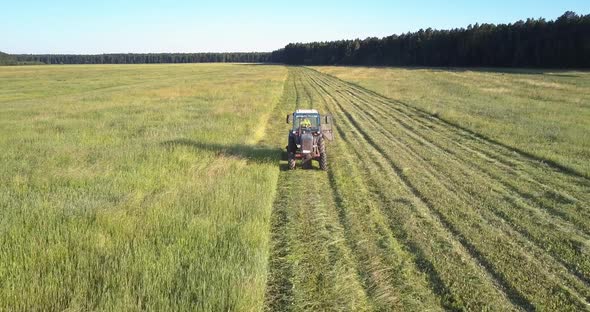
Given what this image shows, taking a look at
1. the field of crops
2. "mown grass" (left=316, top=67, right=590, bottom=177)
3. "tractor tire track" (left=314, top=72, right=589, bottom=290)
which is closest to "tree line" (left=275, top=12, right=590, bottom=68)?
"mown grass" (left=316, top=67, right=590, bottom=177)

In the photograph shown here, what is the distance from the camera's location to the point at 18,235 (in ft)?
19.9

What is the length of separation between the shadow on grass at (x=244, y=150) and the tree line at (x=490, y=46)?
63.8 meters

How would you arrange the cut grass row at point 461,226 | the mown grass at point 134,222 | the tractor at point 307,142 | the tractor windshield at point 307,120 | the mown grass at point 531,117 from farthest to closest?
the mown grass at point 531,117
the tractor windshield at point 307,120
the tractor at point 307,142
the cut grass row at point 461,226
the mown grass at point 134,222

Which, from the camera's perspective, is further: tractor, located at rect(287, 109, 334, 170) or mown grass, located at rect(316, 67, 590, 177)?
mown grass, located at rect(316, 67, 590, 177)

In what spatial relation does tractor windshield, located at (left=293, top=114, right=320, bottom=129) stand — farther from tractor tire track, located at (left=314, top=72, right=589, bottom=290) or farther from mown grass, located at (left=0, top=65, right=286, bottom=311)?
tractor tire track, located at (left=314, top=72, right=589, bottom=290)

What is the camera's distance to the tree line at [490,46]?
63.0 metres

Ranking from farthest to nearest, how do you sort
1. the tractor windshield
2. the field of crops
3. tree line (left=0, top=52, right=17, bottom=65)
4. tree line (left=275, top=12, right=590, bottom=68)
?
tree line (left=0, top=52, right=17, bottom=65), tree line (left=275, top=12, right=590, bottom=68), the tractor windshield, the field of crops

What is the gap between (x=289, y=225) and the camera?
7.52 m

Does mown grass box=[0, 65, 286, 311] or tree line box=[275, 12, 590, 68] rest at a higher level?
tree line box=[275, 12, 590, 68]

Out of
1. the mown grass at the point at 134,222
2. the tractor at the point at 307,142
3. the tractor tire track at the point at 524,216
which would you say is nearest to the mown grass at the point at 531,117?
the tractor tire track at the point at 524,216

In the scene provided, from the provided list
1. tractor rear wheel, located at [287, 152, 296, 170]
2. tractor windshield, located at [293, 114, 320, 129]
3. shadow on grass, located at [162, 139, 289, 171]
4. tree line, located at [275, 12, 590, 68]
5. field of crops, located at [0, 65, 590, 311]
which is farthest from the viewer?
tree line, located at [275, 12, 590, 68]

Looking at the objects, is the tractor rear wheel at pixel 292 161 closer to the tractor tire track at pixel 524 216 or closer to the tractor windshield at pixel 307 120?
the tractor windshield at pixel 307 120

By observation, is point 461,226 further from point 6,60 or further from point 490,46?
point 6,60

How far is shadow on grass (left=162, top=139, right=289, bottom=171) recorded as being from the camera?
12.2 m
